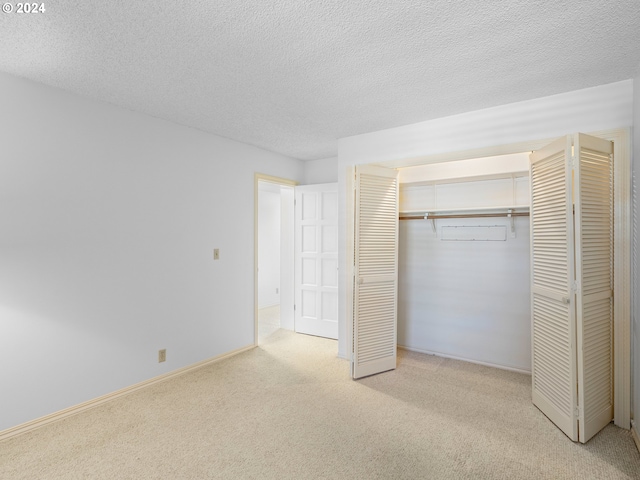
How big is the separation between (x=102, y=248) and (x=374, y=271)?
2344 millimetres

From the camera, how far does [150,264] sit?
3104 millimetres

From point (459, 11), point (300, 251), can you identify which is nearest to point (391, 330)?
point (300, 251)

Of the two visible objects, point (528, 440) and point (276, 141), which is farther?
point (276, 141)

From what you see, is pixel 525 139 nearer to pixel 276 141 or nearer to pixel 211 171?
pixel 276 141

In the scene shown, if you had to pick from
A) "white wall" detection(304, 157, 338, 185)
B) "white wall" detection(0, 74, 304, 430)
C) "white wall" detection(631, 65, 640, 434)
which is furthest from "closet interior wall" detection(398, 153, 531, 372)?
"white wall" detection(0, 74, 304, 430)

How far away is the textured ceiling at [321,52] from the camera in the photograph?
1.67 m

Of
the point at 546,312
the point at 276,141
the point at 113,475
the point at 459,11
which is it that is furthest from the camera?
the point at 276,141

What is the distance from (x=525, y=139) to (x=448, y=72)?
38.9 inches

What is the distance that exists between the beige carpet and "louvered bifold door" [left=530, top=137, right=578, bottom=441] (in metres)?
0.21

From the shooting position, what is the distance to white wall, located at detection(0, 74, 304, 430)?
7.68ft

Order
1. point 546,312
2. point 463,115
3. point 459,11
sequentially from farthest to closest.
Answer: point 463,115, point 546,312, point 459,11

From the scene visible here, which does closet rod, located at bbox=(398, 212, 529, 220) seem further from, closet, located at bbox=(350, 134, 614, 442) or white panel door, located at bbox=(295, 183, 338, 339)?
white panel door, located at bbox=(295, 183, 338, 339)

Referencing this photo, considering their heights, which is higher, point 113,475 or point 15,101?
point 15,101

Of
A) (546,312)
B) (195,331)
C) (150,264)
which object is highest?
(150,264)
